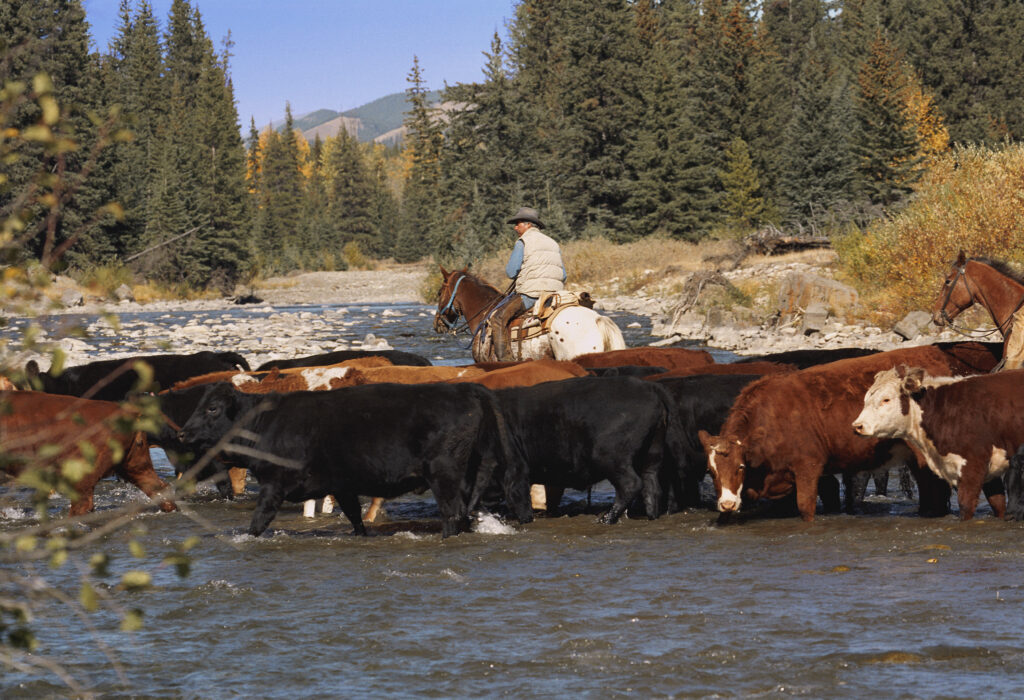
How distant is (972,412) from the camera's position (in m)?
8.30

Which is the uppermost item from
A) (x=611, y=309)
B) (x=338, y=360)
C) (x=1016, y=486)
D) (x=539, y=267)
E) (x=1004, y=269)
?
(x=539, y=267)

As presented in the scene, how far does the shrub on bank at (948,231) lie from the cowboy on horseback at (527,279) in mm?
11967

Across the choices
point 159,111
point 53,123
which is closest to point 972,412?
point 53,123

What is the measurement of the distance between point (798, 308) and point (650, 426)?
61.7 feet

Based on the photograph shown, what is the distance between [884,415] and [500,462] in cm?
314

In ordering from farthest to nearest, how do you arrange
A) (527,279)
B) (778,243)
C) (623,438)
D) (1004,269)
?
(778,243) → (527,279) → (1004,269) → (623,438)

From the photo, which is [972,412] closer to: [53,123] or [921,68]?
[53,123]

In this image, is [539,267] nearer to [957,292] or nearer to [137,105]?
[957,292]

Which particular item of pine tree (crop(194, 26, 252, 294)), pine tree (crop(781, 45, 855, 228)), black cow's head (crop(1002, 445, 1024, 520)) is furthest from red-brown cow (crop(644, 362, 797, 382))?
pine tree (crop(194, 26, 252, 294))

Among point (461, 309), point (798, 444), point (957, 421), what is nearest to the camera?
point (957, 421)

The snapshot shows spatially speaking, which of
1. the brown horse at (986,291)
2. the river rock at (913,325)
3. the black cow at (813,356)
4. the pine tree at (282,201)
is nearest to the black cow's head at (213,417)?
the black cow at (813,356)

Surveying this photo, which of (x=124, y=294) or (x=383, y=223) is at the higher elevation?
(x=383, y=223)

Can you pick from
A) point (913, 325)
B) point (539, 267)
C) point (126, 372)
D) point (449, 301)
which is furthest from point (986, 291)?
point (913, 325)

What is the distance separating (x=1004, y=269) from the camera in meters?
11.7
